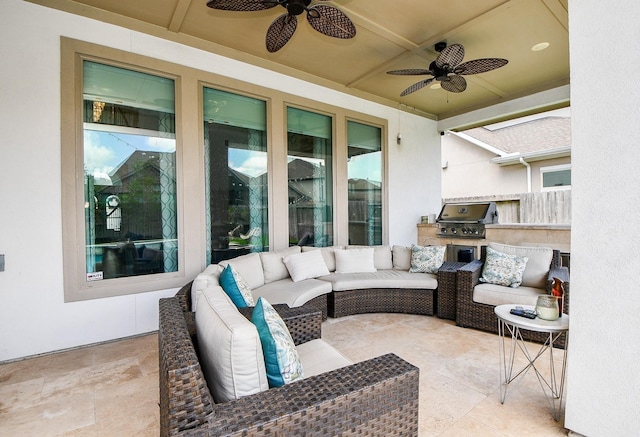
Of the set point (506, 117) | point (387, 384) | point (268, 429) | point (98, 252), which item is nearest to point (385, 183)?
point (506, 117)

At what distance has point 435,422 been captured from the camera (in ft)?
6.03

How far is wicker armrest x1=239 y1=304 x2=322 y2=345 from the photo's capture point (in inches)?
78.4

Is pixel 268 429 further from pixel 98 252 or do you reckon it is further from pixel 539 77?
pixel 539 77

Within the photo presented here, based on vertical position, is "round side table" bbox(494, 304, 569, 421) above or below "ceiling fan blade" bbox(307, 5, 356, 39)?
below

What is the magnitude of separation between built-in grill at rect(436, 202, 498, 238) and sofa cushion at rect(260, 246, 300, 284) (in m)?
3.23

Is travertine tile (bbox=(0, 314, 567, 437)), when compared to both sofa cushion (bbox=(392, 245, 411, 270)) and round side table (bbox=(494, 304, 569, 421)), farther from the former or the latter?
sofa cushion (bbox=(392, 245, 411, 270))

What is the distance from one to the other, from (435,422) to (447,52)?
3.43 meters

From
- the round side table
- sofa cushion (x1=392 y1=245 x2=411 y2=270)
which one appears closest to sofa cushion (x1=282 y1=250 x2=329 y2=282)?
sofa cushion (x1=392 y1=245 x2=411 y2=270)

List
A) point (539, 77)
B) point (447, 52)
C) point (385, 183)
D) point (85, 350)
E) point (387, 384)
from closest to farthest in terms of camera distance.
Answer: point (387, 384), point (85, 350), point (447, 52), point (539, 77), point (385, 183)

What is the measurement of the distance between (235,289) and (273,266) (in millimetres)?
1444

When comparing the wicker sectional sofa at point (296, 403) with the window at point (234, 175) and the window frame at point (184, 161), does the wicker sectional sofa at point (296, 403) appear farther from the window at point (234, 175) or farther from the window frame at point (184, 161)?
the window at point (234, 175)

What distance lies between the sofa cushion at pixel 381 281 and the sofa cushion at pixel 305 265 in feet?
0.38

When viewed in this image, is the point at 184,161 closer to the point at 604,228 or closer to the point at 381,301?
the point at 381,301

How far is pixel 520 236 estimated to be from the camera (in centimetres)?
498
